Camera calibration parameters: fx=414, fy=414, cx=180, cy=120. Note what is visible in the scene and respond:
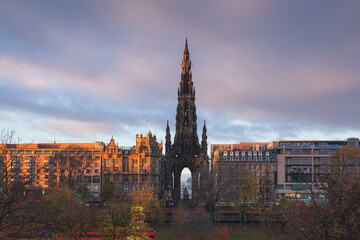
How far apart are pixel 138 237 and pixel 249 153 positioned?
99.5 metres

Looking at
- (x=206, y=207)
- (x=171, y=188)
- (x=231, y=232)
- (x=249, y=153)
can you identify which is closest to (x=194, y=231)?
(x=231, y=232)

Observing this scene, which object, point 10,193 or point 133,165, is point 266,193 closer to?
point 133,165

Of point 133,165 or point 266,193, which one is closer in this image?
point 266,193

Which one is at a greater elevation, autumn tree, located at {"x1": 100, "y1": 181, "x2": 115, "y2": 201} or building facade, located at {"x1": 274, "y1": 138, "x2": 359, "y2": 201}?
building facade, located at {"x1": 274, "y1": 138, "x2": 359, "y2": 201}

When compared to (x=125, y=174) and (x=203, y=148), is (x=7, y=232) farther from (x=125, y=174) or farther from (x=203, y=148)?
(x=203, y=148)

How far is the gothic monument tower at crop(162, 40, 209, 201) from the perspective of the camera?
147 metres

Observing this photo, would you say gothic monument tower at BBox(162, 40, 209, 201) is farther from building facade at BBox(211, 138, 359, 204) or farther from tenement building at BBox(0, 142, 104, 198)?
tenement building at BBox(0, 142, 104, 198)

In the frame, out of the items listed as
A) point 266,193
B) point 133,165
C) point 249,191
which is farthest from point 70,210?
point 133,165

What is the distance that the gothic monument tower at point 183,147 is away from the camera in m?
147

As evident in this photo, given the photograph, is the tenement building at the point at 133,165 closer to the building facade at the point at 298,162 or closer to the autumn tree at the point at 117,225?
the building facade at the point at 298,162

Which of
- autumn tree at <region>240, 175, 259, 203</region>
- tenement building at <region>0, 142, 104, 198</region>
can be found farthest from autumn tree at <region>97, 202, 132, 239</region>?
autumn tree at <region>240, 175, 259, 203</region>

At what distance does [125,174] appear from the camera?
143 metres

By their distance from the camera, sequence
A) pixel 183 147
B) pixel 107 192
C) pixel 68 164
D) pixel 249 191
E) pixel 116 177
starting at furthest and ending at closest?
pixel 183 147 → pixel 116 177 → pixel 68 164 → pixel 107 192 → pixel 249 191

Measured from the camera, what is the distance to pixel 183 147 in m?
153
